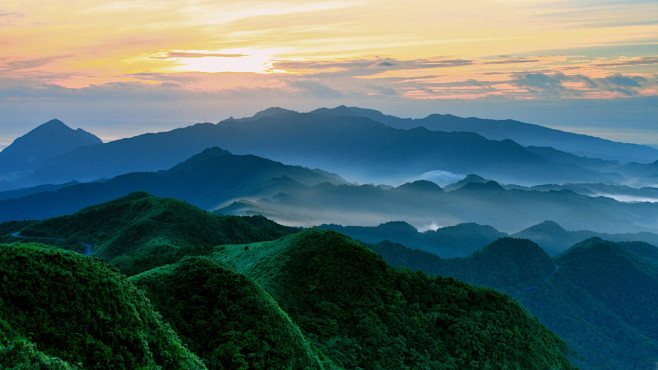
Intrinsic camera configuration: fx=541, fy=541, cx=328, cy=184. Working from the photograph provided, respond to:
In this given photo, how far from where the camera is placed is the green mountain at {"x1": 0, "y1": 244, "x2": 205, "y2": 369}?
21.3 m

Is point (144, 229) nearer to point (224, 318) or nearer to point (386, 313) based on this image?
point (386, 313)

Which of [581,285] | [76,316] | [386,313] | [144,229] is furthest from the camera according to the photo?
[581,285]

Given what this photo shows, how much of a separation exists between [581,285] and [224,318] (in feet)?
487

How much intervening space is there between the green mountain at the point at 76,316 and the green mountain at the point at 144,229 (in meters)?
47.8

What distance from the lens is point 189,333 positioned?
105 ft

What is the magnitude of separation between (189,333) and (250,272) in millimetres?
20078

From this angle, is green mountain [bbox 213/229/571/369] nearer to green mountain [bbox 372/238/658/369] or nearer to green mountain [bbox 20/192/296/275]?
green mountain [bbox 20/192/296/275]

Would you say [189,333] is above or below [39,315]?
below

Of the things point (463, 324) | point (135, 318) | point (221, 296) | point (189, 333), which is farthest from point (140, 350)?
point (463, 324)

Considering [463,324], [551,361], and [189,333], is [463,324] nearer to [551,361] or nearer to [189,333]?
[551,361]

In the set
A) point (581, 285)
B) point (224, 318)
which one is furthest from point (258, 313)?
point (581, 285)

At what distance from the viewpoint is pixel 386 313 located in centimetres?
4612

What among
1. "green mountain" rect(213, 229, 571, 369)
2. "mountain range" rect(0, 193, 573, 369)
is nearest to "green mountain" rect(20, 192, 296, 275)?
"mountain range" rect(0, 193, 573, 369)

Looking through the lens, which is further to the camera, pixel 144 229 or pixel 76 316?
pixel 144 229
